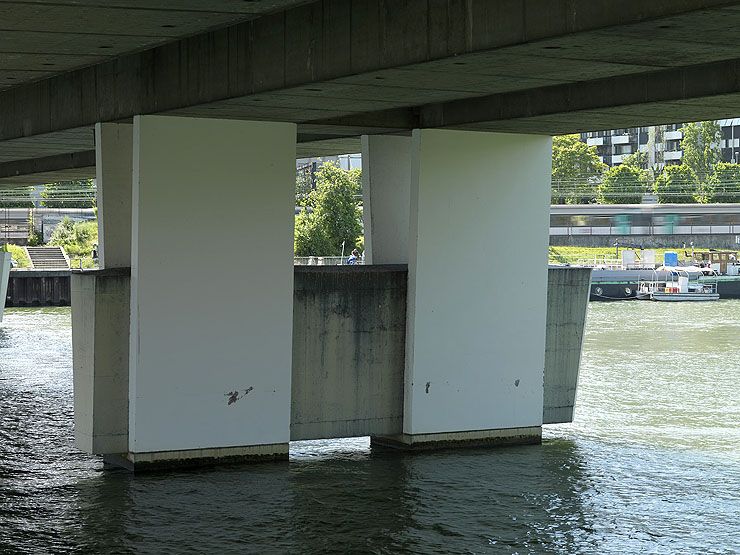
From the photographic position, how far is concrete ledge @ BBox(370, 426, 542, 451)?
2256cm

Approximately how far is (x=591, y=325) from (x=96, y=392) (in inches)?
1424

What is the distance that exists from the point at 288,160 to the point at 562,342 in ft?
22.2

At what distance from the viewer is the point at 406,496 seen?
19203 mm

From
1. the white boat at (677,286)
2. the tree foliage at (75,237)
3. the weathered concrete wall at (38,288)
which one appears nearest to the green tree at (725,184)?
the white boat at (677,286)

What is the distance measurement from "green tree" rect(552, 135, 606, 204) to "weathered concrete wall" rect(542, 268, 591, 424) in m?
77.7

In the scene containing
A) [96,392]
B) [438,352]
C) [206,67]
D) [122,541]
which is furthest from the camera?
[438,352]

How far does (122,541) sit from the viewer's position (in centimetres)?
1644

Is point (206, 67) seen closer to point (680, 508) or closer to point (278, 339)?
point (278, 339)

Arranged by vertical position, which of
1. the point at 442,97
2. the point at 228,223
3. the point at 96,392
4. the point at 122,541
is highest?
the point at 442,97

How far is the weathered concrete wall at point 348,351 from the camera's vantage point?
21984 mm

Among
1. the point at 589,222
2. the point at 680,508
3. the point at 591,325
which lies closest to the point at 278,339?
the point at 680,508

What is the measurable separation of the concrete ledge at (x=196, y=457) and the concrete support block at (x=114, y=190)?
3.78m

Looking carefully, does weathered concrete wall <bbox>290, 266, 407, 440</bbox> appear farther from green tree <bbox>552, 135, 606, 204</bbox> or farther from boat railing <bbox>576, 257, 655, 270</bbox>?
green tree <bbox>552, 135, 606, 204</bbox>

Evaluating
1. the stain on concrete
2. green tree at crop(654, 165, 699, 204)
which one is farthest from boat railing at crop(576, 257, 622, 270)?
the stain on concrete
